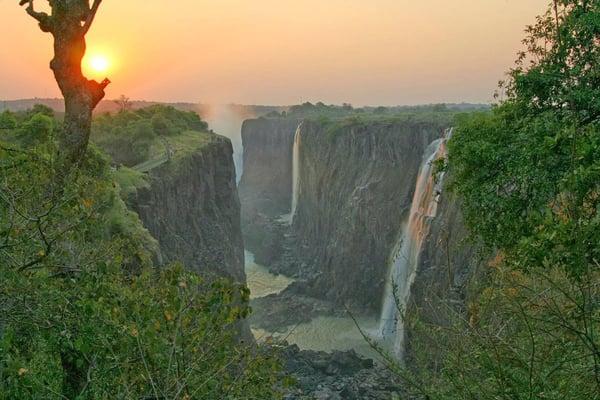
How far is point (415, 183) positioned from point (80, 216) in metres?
36.8

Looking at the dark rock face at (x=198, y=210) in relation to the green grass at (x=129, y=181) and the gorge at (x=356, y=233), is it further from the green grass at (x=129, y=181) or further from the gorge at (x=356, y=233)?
the gorge at (x=356, y=233)

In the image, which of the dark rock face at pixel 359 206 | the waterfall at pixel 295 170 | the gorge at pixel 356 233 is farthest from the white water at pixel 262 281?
the waterfall at pixel 295 170

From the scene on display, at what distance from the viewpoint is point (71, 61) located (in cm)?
651

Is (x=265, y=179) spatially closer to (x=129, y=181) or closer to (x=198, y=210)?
(x=198, y=210)

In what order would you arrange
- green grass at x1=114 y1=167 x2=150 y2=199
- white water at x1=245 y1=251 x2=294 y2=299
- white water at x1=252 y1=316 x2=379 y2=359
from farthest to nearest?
white water at x1=245 y1=251 x2=294 y2=299 < white water at x1=252 y1=316 x2=379 y2=359 < green grass at x1=114 y1=167 x2=150 y2=199

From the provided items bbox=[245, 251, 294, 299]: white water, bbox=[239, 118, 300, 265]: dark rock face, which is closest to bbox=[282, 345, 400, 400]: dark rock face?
bbox=[245, 251, 294, 299]: white water

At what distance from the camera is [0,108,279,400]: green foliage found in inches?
178

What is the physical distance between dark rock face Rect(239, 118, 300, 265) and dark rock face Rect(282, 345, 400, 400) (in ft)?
106

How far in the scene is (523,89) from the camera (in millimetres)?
12352

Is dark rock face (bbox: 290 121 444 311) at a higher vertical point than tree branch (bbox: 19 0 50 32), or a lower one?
lower

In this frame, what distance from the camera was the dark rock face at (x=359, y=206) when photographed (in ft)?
140

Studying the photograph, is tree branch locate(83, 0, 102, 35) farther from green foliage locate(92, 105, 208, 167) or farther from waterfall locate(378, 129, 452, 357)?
green foliage locate(92, 105, 208, 167)

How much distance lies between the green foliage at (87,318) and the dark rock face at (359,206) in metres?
35.2

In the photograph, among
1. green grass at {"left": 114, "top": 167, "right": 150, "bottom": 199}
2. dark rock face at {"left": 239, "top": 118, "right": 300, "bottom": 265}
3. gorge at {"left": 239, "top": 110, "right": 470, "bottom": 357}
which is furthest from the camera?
dark rock face at {"left": 239, "top": 118, "right": 300, "bottom": 265}
